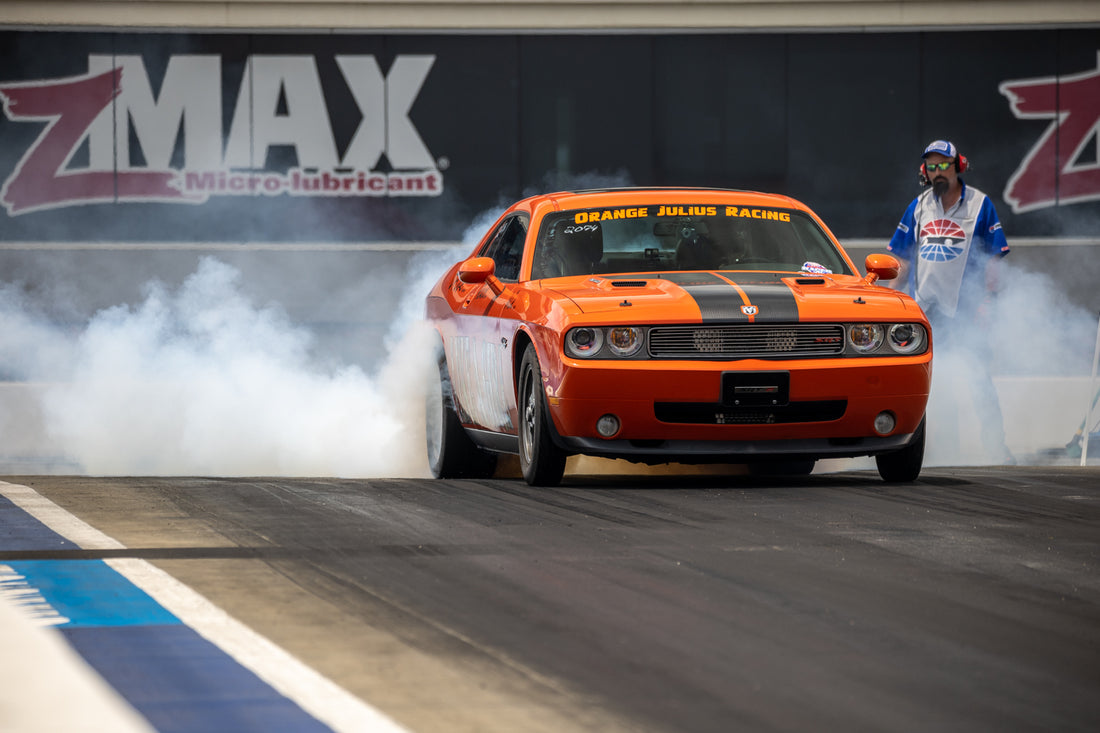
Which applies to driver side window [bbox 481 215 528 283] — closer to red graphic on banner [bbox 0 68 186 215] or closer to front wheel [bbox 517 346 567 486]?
front wheel [bbox 517 346 567 486]

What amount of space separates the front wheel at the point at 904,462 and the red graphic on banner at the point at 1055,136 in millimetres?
14822

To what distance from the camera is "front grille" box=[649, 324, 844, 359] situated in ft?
28.2

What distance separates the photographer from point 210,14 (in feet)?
76.0

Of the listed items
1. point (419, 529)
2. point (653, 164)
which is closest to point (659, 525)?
point (419, 529)

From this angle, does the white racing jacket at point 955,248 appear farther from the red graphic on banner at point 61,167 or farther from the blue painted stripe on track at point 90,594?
the red graphic on banner at point 61,167

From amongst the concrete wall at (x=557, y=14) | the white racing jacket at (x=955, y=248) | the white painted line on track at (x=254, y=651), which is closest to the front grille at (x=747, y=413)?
the white painted line on track at (x=254, y=651)

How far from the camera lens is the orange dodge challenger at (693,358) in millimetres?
8562

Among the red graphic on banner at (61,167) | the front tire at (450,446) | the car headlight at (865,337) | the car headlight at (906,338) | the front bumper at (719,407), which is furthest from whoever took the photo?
the red graphic on banner at (61,167)

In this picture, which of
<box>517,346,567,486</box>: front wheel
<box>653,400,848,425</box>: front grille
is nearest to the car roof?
<box>517,346,567,486</box>: front wheel

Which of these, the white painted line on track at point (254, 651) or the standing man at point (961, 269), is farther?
the standing man at point (961, 269)

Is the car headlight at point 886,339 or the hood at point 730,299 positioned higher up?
the hood at point 730,299

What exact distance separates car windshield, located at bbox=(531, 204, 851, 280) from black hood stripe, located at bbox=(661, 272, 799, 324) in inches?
24.2

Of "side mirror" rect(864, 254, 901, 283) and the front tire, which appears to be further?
the front tire

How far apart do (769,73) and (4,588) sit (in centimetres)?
1843
